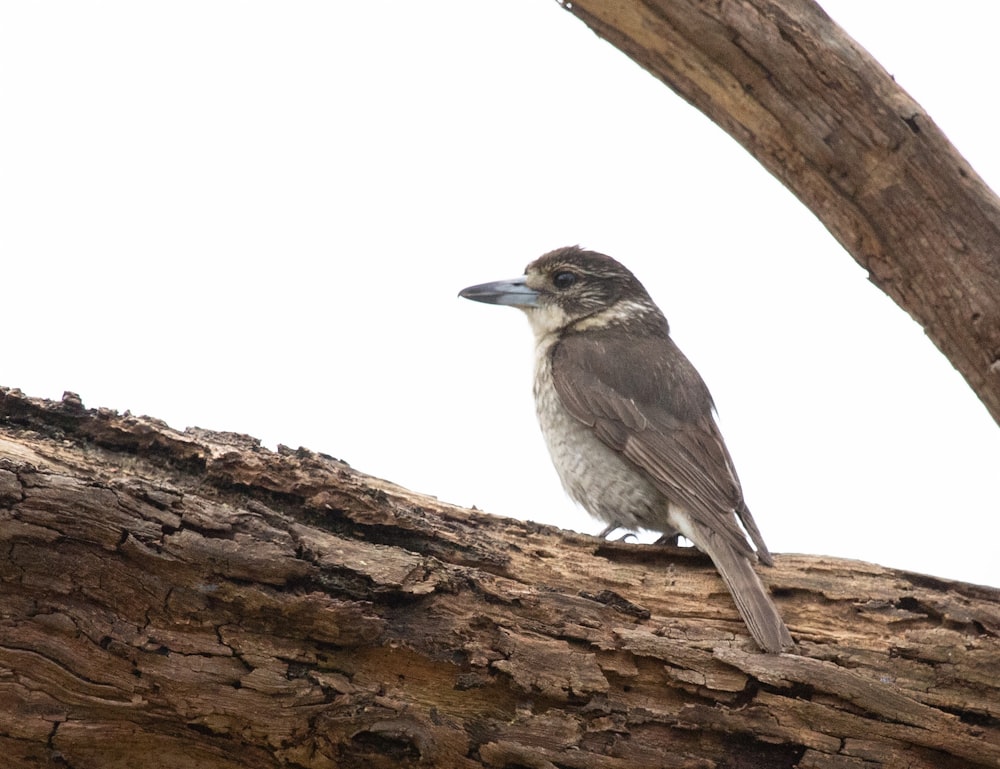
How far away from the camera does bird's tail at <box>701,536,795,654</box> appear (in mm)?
4066

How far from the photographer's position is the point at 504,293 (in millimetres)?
6754

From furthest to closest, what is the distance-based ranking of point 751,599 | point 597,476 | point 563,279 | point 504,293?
point 563,279
point 504,293
point 597,476
point 751,599

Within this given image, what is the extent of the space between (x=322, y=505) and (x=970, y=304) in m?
2.66

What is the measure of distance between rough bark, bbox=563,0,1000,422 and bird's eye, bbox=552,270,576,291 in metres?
2.51

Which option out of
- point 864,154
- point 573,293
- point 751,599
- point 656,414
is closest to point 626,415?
point 656,414

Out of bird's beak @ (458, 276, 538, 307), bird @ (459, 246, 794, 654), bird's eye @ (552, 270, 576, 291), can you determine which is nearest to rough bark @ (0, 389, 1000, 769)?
bird @ (459, 246, 794, 654)

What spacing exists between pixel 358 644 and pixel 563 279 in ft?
11.8

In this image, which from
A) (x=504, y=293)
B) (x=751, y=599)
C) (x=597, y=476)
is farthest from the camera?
(x=504, y=293)

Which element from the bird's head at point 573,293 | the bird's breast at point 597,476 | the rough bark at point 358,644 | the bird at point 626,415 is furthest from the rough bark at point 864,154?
the bird's head at point 573,293

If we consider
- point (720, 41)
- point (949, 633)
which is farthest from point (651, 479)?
point (720, 41)

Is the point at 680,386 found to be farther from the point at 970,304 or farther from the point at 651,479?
the point at 970,304

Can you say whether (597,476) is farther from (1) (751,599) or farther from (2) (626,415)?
(1) (751,599)

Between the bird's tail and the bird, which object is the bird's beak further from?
the bird's tail

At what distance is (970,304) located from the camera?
418 centimetres
